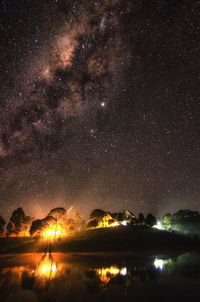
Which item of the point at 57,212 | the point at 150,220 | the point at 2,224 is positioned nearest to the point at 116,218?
the point at 150,220

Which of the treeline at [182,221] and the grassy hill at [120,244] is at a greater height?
the treeline at [182,221]

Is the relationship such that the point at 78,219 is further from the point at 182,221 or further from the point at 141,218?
the point at 182,221

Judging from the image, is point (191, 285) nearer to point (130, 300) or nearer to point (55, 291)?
point (130, 300)

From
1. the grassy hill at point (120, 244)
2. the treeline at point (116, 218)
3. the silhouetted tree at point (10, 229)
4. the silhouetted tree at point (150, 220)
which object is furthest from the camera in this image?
the silhouetted tree at point (150, 220)

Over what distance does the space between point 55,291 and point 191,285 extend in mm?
8774

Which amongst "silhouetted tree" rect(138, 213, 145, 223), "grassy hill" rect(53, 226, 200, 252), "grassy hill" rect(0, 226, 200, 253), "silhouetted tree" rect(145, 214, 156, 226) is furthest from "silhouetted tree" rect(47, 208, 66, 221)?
"silhouetted tree" rect(145, 214, 156, 226)

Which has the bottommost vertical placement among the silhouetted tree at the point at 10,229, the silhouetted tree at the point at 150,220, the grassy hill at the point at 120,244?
the grassy hill at the point at 120,244

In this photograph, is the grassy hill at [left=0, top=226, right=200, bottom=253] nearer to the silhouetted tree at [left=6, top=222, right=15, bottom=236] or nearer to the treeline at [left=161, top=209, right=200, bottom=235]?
the silhouetted tree at [left=6, top=222, right=15, bottom=236]

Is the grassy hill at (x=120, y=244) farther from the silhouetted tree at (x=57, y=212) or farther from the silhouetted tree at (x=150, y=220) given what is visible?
the silhouetted tree at (x=150, y=220)

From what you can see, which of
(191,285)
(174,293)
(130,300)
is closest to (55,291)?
(130,300)

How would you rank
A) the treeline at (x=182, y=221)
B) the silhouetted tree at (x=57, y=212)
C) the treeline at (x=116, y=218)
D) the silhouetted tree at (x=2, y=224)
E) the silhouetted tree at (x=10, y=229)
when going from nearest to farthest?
1. the silhouetted tree at (x=57, y=212)
2. the treeline at (x=116, y=218)
3. the silhouetted tree at (x=10, y=229)
4. the silhouetted tree at (x=2, y=224)
5. the treeline at (x=182, y=221)

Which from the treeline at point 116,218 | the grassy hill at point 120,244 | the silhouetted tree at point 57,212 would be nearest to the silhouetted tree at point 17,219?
the treeline at point 116,218

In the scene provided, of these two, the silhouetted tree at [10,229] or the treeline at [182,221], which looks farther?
the treeline at [182,221]

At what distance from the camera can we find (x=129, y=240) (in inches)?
1692
